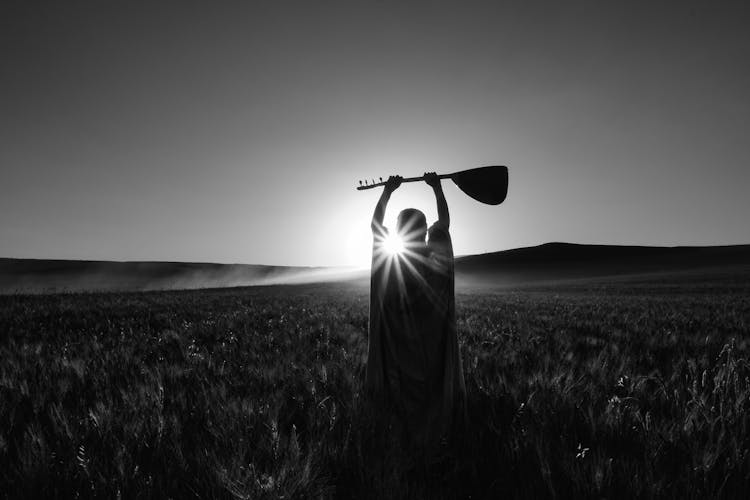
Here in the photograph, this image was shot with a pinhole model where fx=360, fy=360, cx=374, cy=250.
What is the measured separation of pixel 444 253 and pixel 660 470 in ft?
6.18

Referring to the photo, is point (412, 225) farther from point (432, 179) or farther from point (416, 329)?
point (416, 329)

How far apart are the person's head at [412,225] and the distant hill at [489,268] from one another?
200 feet

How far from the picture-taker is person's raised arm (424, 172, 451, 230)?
3.32 meters

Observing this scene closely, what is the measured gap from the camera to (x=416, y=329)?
3127mm

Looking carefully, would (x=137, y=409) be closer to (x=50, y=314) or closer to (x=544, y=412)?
(x=544, y=412)

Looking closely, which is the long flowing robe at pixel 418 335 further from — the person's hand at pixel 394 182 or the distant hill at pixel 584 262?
the distant hill at pixel 584 262

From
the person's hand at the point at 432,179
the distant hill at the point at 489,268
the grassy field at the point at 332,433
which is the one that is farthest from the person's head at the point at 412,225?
the distant hill at the point at 489,268

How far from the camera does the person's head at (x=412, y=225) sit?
3.08 meters

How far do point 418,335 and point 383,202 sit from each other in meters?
1.27

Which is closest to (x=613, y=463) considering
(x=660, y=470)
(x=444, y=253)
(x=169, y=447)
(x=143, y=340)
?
(x=660, y=470)

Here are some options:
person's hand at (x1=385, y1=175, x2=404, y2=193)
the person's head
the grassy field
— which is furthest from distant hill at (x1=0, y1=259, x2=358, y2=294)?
the person's head

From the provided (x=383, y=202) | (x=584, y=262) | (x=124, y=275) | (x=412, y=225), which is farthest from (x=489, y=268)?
(x=412, y=225)

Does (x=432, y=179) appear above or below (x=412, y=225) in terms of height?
above

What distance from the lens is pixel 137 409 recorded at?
2.61 m
